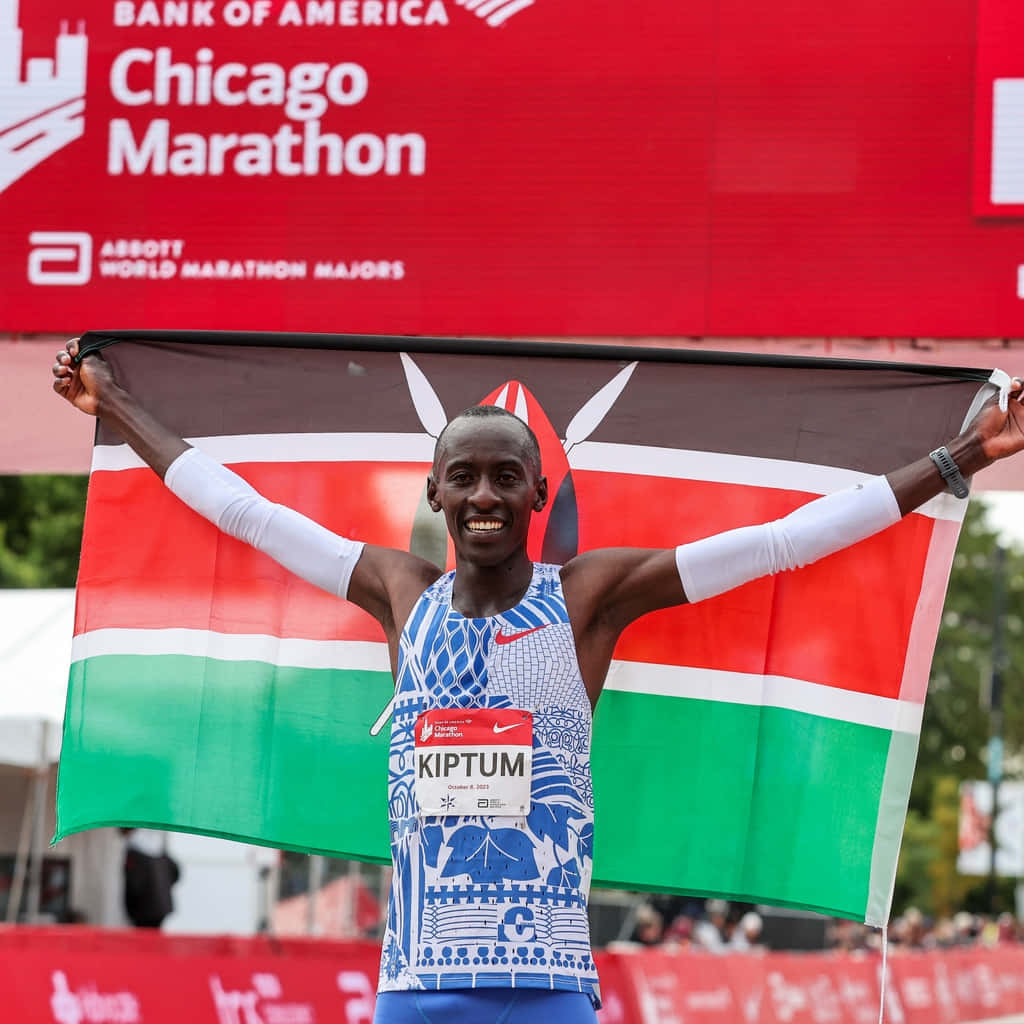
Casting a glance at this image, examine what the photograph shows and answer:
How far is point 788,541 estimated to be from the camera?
452cm

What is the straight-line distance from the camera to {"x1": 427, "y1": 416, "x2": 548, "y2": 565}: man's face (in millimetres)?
4031

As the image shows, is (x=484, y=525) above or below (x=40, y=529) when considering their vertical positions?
below

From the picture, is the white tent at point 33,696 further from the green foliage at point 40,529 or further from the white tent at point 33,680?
the green foliage at point 40,529

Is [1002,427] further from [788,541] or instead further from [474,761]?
[474,761]

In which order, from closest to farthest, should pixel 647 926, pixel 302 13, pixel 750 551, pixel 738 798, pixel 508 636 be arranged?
pixel 508 636 → pixel 750 551 → pixel 738 798 → pixel 302 13 → pixel 647 926

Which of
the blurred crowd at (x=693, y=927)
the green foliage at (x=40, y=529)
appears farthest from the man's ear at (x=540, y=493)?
the green foliage at (x=40, y=529)

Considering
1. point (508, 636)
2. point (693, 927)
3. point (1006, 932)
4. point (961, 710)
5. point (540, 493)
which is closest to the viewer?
point (508, 636)

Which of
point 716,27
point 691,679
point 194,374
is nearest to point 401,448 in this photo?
point 194,374

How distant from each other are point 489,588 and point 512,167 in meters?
2.20

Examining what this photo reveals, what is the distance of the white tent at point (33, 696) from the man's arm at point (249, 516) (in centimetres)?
569

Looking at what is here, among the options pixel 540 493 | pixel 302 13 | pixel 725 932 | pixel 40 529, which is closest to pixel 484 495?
pixel 540 493

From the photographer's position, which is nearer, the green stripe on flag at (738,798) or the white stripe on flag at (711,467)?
the green stripe on flag at (738,798)

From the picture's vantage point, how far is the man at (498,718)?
12.6 ft

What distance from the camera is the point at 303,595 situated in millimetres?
5191
